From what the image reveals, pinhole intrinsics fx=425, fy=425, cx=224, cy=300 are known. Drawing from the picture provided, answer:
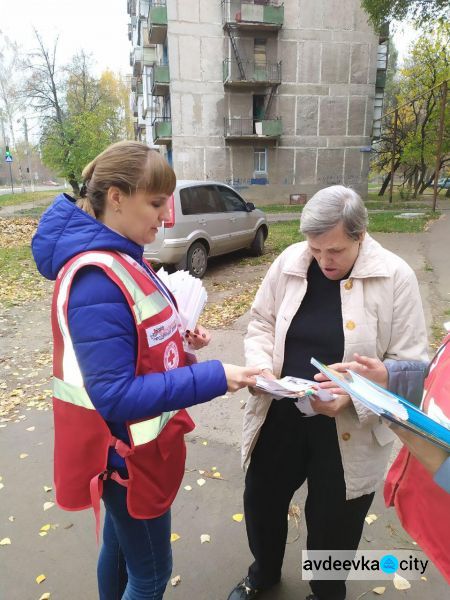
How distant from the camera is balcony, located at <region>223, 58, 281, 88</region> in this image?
74.7 ft

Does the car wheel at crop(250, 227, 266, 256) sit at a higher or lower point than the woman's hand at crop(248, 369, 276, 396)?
lower

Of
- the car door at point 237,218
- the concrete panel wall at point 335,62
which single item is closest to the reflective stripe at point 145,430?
the car door at point 237,218

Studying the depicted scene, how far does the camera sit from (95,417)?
1.32m

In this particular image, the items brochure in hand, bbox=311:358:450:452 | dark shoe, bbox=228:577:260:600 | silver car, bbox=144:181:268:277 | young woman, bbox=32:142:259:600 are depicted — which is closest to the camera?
brochure in hand, bbox=311:358:450:452

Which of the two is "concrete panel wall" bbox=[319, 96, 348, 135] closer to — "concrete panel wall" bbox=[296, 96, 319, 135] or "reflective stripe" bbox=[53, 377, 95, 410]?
"concrete panel wall" bbox=[296, 96, 319, 135]

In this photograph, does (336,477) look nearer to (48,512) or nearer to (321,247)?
(321,247)

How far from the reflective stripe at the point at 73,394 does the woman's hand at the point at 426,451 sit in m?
0.89

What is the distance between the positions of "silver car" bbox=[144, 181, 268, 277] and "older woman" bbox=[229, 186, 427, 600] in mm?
5368

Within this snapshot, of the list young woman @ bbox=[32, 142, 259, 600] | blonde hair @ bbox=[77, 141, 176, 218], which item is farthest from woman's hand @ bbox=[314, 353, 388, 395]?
blonde hair @ bbox=[77, 141, 176, 218]

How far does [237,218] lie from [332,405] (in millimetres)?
8036

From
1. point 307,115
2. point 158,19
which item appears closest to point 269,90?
point 307,115

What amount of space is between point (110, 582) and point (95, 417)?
88cm

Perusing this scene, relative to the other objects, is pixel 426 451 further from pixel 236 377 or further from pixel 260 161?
pixel 260 161

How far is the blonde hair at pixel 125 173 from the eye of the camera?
52.0 inches
